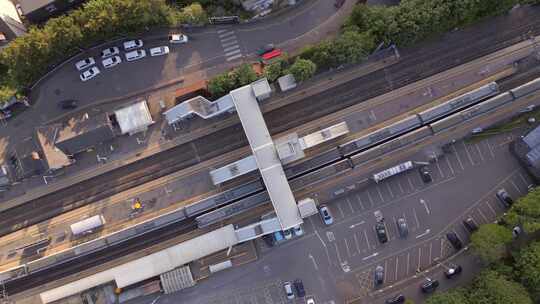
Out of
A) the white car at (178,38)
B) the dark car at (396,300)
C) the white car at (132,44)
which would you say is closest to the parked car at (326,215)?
the dark car at (396,300)

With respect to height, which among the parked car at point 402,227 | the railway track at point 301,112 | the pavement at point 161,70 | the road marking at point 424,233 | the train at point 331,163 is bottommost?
the road marking at point 424,233

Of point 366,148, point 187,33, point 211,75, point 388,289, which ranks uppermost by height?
point 187,33

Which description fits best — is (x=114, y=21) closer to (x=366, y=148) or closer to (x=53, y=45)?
(x=53, y=45)

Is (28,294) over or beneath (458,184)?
over

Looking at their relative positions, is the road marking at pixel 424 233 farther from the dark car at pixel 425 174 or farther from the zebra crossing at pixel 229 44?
the zebra crossing at pixel 229 44

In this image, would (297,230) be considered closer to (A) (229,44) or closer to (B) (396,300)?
(B) (396,300)

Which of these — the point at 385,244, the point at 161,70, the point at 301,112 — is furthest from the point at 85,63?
the point at 385,244

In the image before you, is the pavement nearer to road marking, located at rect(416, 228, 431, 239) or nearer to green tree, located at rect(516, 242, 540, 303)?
road marking, located at rect(416, 228, 431, 239)

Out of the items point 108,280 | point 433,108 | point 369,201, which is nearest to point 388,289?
point 369,201
